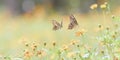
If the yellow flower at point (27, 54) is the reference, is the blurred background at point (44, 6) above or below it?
below

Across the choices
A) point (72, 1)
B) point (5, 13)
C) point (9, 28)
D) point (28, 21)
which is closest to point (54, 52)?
point (9, 28)

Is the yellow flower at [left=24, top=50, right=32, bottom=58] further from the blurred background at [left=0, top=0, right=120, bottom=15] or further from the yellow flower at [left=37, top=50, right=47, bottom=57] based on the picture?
the blurred background at [left=0, top=0, right=120, bottom=15]

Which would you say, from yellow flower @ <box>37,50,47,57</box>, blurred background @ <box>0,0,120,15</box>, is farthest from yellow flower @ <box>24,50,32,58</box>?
blurred background @ <box>0,0,120,15</box>

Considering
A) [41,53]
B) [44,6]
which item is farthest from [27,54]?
[44,6]

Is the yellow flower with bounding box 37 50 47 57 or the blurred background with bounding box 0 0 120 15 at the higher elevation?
the yellow flower with bounding box 37 50 47 57

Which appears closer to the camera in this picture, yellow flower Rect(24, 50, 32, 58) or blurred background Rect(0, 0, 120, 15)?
yellow flower Rect(24, 50, 32, 58)

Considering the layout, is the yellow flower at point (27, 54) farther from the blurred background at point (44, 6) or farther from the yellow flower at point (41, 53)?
the blurred background at point (44, 6)

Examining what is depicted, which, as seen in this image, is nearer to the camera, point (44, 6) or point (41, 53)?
point (41, 53)

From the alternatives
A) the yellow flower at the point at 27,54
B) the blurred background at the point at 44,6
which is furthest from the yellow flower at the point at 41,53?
the blurred background at the point at 44,6

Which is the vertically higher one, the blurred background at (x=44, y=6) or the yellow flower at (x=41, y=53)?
the yellow flower at (x=41, y=53)

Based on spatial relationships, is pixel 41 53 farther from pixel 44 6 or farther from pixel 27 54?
pixel 44 6

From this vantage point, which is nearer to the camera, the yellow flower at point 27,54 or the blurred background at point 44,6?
the yellow flower at point 27,54
